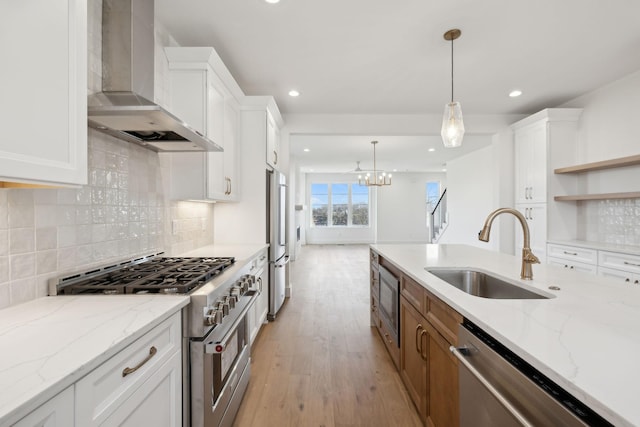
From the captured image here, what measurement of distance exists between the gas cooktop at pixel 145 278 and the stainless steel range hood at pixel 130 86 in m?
0.77

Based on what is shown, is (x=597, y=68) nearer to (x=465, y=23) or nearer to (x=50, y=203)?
(x=465, y=23)

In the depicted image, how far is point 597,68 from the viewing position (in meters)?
3.05


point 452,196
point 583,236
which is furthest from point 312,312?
point 452,196

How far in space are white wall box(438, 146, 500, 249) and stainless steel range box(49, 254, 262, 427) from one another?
227 inches

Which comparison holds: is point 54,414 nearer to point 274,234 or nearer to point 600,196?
point 274,234

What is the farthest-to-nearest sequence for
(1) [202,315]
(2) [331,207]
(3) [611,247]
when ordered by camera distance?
(2) [331,207] < (3) [611,247] < (1) [202,315]

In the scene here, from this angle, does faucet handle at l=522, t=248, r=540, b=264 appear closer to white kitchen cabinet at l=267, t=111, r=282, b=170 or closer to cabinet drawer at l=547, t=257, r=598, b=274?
cabinet drawer at l=547, t=257, r=598, b=274

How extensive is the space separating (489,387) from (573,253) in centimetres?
337

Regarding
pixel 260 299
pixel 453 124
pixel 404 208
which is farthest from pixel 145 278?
pixel 404 208

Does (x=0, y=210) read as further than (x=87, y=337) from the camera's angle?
Yes

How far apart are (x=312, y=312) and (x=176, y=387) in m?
2.56

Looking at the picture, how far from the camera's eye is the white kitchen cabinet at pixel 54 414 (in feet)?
2.02

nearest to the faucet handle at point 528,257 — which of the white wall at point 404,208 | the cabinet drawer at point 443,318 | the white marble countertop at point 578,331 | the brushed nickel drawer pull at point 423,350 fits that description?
the white marble countertop at point 578,331

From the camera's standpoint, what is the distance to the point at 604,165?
3211 mm
